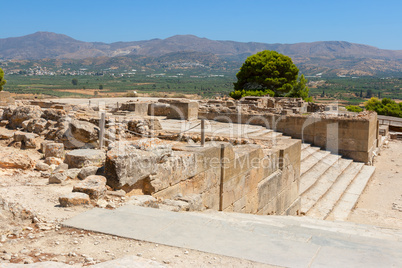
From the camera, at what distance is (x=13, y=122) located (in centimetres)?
1043

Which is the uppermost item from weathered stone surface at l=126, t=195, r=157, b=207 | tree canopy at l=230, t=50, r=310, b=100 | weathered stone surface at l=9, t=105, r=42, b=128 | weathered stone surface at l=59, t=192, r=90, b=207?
tree canopy at l=230, t=50, r=310, b=100

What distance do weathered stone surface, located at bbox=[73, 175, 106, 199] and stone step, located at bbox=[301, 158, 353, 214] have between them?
6540 millimetres

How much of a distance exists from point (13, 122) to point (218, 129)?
6512mm

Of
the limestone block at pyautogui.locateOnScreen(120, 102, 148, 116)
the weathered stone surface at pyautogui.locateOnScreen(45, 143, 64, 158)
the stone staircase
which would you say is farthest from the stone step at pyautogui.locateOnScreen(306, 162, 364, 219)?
the limestone block at pyautogui.locateOnScreen(120, 102, 148, 116)

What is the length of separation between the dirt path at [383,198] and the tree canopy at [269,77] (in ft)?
44.0

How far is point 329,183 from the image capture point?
12.4 m

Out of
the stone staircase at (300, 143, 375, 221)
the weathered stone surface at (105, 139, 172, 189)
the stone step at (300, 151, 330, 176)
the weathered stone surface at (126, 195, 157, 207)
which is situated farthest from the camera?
the stone step at (300, 151, 330, 176)

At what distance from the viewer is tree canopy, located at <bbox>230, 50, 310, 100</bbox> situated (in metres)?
30.0

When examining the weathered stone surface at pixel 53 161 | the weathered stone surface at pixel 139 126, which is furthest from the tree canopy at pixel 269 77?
the weathered stone surface at pixel 53 161

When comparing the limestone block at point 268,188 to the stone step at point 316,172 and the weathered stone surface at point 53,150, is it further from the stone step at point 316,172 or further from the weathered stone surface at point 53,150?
the weathered stone surface at point 53,150

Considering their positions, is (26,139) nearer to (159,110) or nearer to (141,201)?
(141,201)

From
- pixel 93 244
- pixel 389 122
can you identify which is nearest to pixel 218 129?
pixel 93 244

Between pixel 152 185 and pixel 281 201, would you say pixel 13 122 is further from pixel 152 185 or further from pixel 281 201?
pixel 281 201

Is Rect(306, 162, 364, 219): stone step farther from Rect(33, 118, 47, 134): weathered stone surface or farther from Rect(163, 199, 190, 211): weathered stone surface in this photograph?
Rect(33, 118, 47, 134): weathered stone surface
